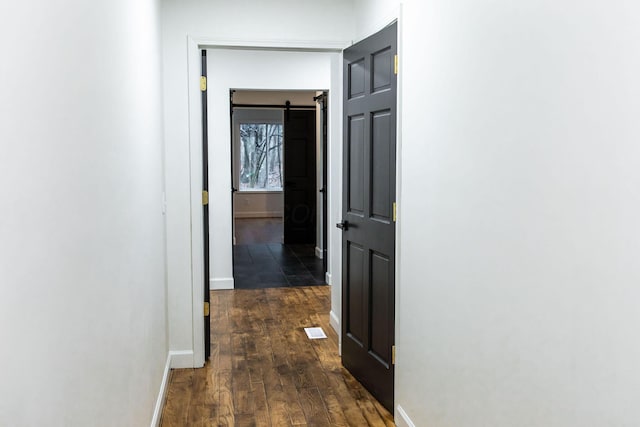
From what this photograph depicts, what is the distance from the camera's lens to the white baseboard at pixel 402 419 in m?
3.11

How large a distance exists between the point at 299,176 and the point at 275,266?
2540 millimetres

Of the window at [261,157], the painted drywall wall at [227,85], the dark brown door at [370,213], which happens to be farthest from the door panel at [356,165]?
the window at [261,157]

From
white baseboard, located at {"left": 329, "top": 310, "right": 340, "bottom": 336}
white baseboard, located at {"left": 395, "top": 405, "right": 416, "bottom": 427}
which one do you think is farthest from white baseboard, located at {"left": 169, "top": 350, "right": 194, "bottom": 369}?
white baseboard, located at {"left": 395, "top": 405, "right": 416, "bottom": 427}

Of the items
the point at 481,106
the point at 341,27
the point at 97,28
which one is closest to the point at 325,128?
the point at 341,27

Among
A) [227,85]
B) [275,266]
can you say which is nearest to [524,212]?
[227,85]

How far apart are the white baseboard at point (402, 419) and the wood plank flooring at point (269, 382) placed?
9 cm

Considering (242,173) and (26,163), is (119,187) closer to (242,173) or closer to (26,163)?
(26,163)

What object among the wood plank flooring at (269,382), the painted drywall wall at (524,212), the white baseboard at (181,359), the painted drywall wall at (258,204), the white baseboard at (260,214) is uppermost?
the painted drywall wall at (524,212)

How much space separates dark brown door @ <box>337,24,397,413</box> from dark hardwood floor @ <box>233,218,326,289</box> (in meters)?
3.05

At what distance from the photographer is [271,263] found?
8.39m

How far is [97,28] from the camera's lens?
180 cm

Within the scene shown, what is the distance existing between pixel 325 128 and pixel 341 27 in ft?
10.5

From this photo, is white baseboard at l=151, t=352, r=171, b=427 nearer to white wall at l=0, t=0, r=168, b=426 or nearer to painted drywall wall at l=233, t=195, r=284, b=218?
white wall at l=0, t=0, r=168, b=426

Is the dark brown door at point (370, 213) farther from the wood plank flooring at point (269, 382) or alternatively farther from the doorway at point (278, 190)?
the doorway at point (278, 190)
